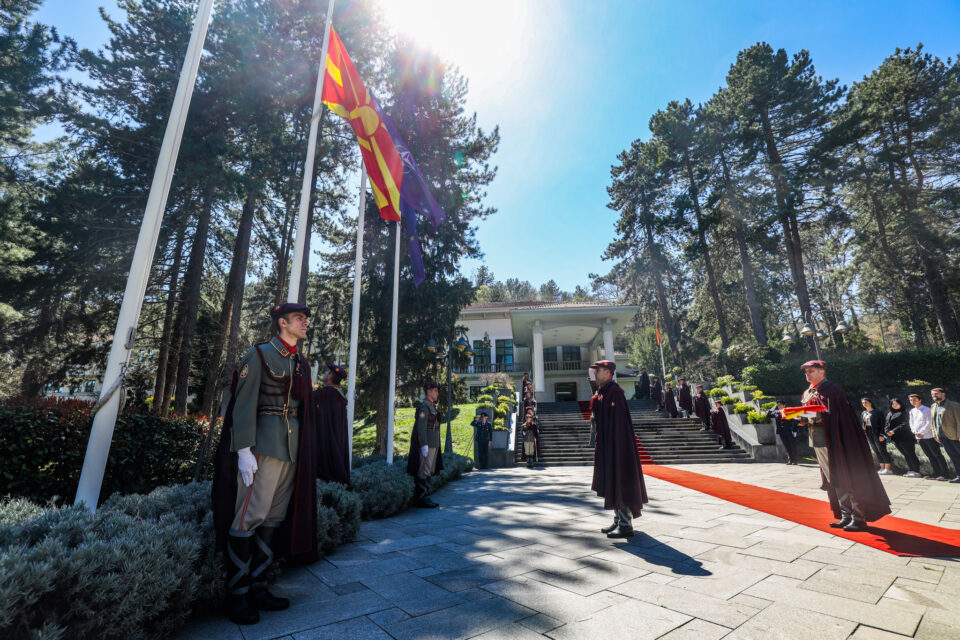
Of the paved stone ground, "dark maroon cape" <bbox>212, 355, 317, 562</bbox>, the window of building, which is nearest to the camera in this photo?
the paved stone ground

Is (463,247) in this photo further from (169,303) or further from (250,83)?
(169,303)

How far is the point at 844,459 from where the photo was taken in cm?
491

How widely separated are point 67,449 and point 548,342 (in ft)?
94.3

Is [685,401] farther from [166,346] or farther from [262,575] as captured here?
[166,346]

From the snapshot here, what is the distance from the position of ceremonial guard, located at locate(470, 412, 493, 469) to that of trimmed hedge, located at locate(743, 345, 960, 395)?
12.7 m

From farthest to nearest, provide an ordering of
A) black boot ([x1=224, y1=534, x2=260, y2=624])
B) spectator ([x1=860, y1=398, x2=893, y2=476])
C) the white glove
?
spectator ([x1=860, y1=398, x2=893, y2=476])
the white glove
black boot ([x1=224, y1=534, x2=260, y2=624])

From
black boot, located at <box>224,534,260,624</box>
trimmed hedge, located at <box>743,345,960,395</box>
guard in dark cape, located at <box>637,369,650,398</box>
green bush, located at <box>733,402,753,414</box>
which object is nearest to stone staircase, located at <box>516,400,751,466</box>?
green bush, located at <box>733,402,753,414</box>

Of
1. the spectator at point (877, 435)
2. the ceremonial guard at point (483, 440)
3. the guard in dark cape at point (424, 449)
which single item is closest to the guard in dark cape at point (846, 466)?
the guard in dark cape at point (424, 449)

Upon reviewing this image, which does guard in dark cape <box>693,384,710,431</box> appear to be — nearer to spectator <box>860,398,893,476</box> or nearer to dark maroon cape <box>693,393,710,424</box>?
dark maroon cape <box>693,393,710,424</box>

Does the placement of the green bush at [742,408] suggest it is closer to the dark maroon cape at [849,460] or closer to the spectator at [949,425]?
the spectator at [949,425]

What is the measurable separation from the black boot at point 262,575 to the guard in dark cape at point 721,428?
1527 cm

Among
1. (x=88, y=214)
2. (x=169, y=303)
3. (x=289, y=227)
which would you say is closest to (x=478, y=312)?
(x=289, y=227)

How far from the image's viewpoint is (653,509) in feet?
20.6

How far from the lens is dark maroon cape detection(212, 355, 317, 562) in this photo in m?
2.87
